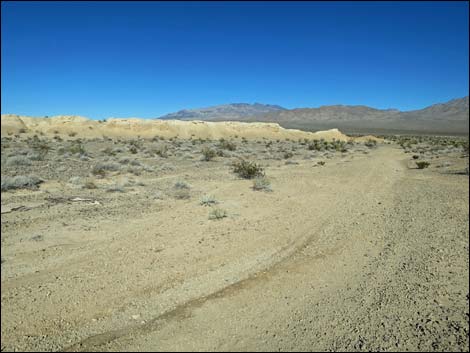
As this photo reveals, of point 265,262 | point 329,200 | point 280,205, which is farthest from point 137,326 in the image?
point 329,200

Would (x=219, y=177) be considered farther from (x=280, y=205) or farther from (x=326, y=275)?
(x=326, y=275)

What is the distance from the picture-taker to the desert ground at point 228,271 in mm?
4648

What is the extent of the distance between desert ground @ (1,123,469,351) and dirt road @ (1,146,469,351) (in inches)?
1.0

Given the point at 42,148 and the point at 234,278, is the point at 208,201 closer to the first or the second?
the point at 234,278

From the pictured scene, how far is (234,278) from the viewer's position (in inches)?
246

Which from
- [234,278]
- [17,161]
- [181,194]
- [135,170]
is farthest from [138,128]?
[234,278]

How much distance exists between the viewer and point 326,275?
21.3 ft

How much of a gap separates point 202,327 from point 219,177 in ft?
41.6

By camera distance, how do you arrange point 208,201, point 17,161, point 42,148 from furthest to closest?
1. point 42,148
2. point 17,161
3. point 208,201

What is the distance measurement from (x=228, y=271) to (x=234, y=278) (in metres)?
0.30

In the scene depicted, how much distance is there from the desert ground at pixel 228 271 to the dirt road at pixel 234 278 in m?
0.03

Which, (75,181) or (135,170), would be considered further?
(135,170)

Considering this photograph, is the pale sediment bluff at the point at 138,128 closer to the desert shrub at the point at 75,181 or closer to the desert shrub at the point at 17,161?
the desert shrub at the point at 17,161

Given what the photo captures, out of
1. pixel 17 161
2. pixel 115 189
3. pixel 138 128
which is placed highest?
pixel 138 128
